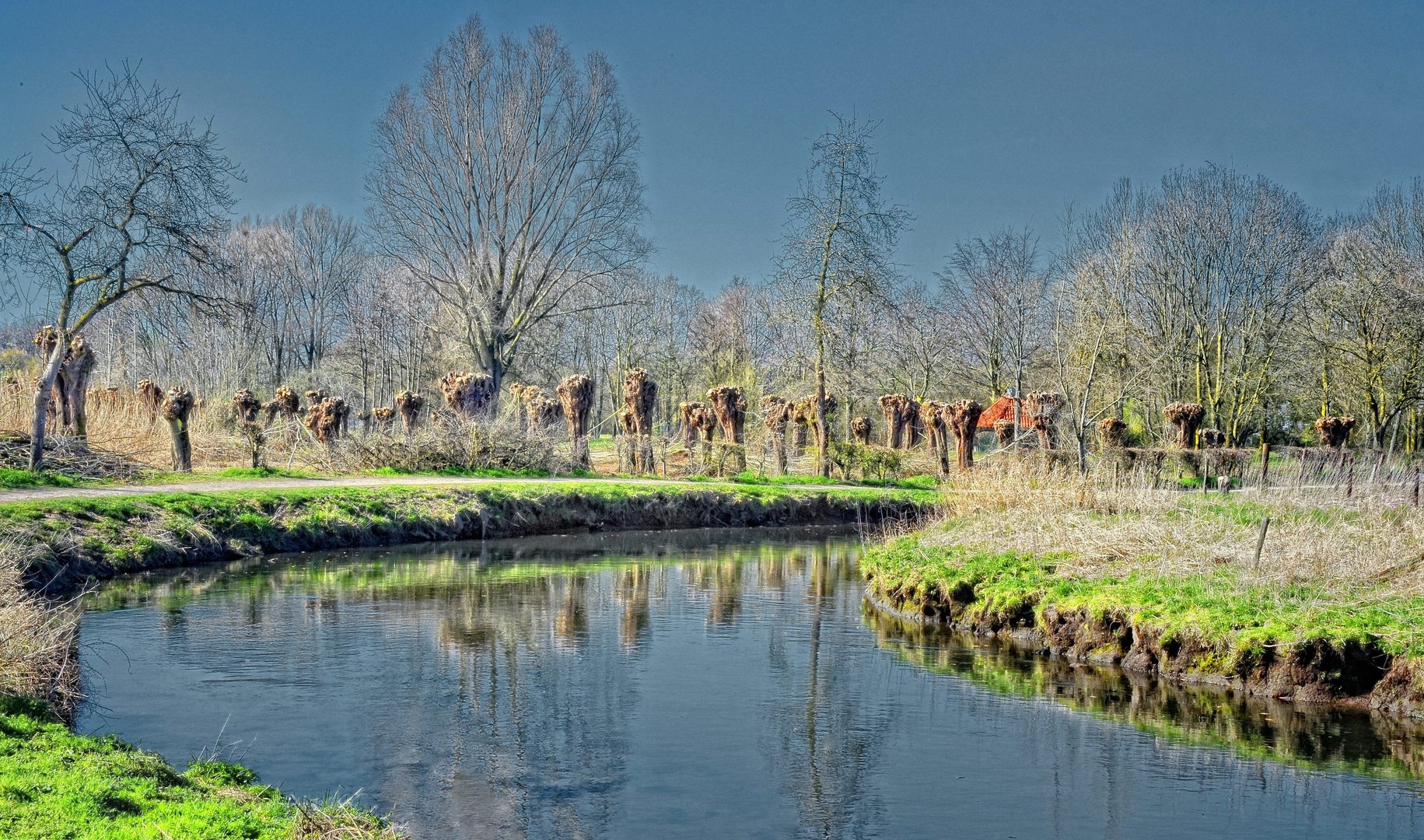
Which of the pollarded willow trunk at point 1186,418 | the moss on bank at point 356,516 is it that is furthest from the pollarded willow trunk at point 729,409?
the pollarded willow trunk at point 1186,418

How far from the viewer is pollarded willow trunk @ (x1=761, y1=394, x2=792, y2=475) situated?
31.8m

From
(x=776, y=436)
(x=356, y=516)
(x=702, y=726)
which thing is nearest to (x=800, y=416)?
(x=776, y=436)

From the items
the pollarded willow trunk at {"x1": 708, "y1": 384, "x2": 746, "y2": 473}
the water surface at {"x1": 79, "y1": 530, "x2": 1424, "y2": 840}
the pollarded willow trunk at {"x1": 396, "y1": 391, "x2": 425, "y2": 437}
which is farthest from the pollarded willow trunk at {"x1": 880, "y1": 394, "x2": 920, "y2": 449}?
the water surface at {"x1": 79, "y1": 530, "x2": 1424, "y2": 840}

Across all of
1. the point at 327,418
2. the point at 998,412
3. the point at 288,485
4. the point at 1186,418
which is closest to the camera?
the point at 288,485

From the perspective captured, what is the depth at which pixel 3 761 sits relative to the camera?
6.35 m

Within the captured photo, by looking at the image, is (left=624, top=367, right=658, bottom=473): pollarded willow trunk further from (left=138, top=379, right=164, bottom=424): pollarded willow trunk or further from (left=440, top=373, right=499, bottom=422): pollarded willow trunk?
(left=138, top=379, right=164, bottom=424): pollarded willow trunk

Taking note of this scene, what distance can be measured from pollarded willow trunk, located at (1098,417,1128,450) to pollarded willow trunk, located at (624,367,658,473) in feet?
43.3

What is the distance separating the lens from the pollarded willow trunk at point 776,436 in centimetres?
3184

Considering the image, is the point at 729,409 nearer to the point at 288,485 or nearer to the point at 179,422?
the point at 288,485

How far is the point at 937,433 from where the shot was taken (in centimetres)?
3519

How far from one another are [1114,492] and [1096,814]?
9.78 m

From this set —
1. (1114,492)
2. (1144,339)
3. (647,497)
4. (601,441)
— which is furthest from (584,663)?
(601,441)

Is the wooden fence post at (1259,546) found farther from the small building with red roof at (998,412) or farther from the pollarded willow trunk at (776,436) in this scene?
the small building with red roof at (998,412)

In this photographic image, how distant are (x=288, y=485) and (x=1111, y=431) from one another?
2352 cm
